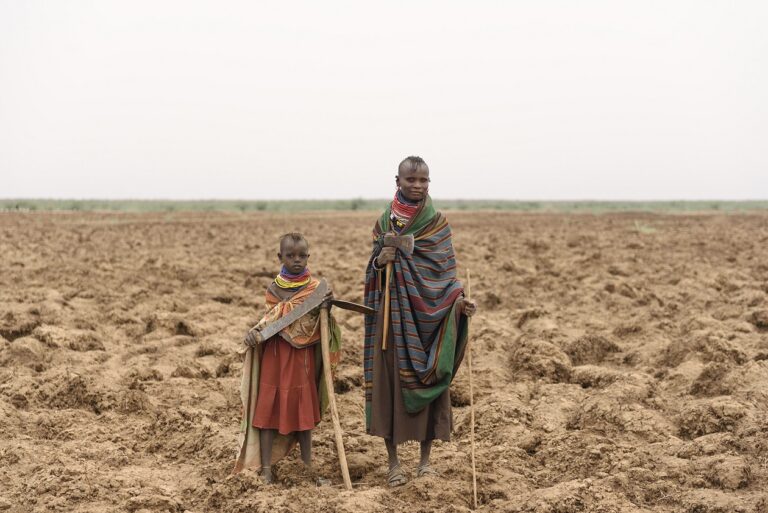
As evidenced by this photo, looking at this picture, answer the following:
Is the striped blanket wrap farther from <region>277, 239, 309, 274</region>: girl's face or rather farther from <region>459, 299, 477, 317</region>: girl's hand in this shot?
<region>277, 239, 309, 274</region>: girl's face

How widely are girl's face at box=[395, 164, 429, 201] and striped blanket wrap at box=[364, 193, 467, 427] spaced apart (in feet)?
0.20

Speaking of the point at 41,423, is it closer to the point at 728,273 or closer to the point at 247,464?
the point at 247,464

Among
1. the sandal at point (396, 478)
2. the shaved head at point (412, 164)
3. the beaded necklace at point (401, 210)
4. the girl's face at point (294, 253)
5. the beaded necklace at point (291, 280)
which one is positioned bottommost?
the sandal at point (396, 478)

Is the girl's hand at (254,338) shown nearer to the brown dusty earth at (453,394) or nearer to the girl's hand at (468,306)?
the brown dusty earth at (453,394)

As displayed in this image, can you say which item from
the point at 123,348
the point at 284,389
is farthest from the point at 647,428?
the point at 123,348

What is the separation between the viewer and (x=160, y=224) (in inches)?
906

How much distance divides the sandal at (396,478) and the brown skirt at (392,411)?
8.1 inches

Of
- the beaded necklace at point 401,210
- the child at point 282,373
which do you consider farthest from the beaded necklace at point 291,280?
the beaded necklace at point 401,210

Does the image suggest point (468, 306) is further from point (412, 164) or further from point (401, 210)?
point (412, 164)

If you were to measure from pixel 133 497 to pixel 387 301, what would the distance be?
1.70 m

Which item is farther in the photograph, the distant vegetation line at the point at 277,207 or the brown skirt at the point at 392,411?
the distant vegetation line at the point at 277,207

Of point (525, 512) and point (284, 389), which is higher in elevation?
point (284, 389)

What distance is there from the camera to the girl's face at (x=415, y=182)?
13.5 ft

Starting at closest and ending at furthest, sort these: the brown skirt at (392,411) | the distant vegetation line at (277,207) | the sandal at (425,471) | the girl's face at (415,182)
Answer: the girl's face at (415,182) → the brown skirt at (392,411) → the sandal at (425,471) → the distant vegetation line at (277,207)
